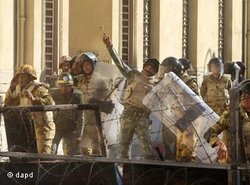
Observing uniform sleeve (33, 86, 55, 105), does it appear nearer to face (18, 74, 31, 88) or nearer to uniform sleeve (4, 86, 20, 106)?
face (18, 74, 31, 88)

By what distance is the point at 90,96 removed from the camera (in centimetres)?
988

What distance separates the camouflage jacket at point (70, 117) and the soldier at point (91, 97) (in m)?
0.09

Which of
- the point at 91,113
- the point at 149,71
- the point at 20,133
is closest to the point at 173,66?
the point at 149,71

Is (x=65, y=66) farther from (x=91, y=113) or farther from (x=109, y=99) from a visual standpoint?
(x=91, y=113)

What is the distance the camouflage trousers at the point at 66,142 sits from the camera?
383 inches

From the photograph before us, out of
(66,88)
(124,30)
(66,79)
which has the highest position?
(124,30)

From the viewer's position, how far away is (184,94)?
805 centimetres

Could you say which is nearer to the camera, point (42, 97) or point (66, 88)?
point (42, 97)

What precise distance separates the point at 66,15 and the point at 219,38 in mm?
5404

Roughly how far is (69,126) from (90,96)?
41cm

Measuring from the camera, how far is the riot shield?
8.77 m

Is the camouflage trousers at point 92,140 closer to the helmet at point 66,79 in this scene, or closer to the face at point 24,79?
the face at point 24,79

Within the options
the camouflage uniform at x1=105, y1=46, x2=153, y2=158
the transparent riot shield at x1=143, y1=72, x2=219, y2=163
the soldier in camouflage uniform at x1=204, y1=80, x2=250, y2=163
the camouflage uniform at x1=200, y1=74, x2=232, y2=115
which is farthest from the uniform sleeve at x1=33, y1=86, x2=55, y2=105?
the camouflage uniform at x1=200, y1=74, x2=232, y2=115

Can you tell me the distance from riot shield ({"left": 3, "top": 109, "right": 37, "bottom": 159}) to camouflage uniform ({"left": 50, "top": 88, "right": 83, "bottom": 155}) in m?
0.42
